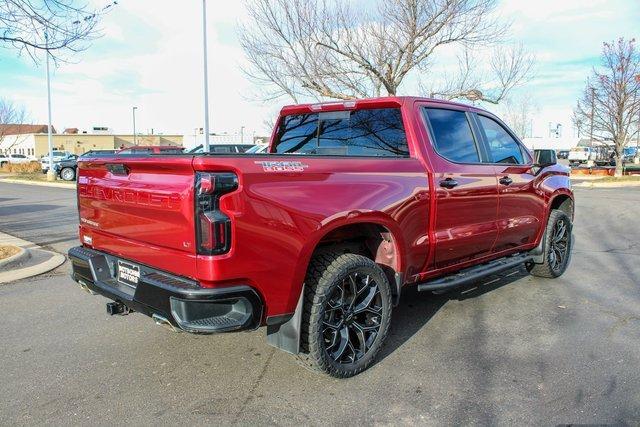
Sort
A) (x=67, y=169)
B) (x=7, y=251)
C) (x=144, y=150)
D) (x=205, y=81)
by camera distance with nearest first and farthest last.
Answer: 1. (x=7, y=251)
2. (x=144, y=150)
3. (x=205, y=81)
4. (x=67, y=169)

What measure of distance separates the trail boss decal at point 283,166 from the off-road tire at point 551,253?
3815mm

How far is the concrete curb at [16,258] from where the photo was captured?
6.49 meters

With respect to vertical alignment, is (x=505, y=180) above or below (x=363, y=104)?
below

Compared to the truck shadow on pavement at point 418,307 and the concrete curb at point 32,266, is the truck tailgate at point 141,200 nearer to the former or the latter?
the truck shadow on pavement at point 418,307

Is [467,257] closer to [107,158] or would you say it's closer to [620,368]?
[620,368]

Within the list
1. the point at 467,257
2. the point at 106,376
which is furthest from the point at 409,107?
the point at 106,376

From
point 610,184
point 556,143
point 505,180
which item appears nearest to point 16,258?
point 505,180

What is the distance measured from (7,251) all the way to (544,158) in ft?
22.5

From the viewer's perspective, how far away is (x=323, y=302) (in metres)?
3.32

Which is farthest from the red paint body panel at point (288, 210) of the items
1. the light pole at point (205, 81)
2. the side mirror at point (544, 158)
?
the light pole at point (205, 81)

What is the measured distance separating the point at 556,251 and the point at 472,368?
311cm

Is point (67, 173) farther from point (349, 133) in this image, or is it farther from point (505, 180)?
point (505, 180)

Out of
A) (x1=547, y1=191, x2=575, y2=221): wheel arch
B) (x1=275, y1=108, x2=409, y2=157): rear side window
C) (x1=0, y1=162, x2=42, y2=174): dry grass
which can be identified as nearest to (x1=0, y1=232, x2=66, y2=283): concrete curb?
(x1=275, y1=108, x2=409, y2=157): rear side window

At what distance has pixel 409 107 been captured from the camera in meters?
4.28
